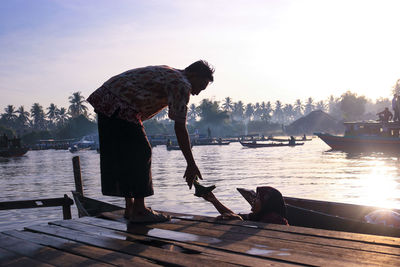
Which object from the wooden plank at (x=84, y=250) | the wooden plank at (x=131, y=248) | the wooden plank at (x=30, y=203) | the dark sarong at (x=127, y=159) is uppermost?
the dark sarong at (x=127, y=159)

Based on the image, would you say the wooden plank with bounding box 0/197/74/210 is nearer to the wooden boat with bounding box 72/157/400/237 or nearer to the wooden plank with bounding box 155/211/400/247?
the wooden boat with bounding box 72/157/400/237

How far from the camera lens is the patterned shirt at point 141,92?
347cm

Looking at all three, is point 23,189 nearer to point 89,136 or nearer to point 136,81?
point 136,81

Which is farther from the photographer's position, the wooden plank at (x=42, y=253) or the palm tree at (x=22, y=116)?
the palm tree at (x=22, y=116)

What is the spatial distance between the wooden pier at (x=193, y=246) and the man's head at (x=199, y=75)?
1.19 m

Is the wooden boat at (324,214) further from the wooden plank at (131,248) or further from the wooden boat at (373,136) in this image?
the wooden boat at (373,136)

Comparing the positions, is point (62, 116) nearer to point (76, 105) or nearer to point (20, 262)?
point (76, 105)

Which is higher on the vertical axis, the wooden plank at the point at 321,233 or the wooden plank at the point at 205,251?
the wooden plank at the point at 205,251

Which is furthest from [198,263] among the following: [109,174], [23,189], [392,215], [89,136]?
[89,136]

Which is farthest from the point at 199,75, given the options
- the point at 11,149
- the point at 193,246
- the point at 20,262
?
the point at 11,149

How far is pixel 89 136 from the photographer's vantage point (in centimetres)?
10250

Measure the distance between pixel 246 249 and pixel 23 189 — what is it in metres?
22.4

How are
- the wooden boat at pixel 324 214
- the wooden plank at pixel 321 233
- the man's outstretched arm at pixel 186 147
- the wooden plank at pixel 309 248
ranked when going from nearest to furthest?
1. the wooden plank at pixel 309 248
2. the wooden plank at pixel 321 233
3. the man's outstretched arm at pixel 186 147
4. the wooden boat at pixel 324 214

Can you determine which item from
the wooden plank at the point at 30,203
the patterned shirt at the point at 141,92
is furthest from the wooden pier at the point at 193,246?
the wooden plank at the point at 30,203
